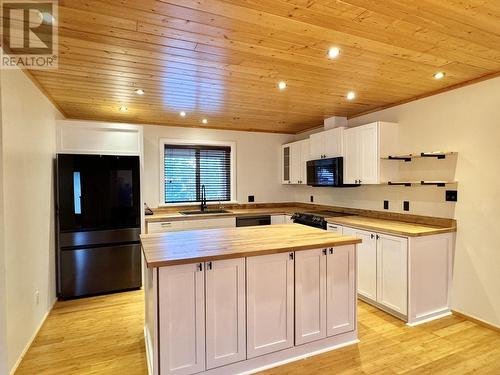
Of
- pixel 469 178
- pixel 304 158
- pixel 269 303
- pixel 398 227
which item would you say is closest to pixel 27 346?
pixel 269 303

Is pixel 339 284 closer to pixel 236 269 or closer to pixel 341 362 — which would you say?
pixel 341 362

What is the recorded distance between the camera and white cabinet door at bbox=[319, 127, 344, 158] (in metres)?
3.97

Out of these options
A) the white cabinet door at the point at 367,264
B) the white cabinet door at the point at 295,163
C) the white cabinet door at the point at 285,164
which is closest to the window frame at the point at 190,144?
the white cabinet door at the point at 285,164

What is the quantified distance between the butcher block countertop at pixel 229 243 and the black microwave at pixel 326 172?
1428mm

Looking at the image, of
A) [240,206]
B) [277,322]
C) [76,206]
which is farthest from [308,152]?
[76,206]

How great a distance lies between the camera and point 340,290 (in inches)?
94.3

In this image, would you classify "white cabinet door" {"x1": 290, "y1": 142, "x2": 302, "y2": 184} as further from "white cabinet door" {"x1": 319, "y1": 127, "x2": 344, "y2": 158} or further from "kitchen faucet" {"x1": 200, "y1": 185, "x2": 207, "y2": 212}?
"kitchen faucet" {"x1": 200, "y1": 185, "x2": 207, "y2": 212}

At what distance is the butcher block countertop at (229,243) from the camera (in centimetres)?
191

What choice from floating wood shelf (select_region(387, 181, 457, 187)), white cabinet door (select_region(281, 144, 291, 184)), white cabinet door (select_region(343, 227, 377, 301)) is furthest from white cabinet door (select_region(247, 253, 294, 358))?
white cabinet door (select_region(281, 144, 291, 184))

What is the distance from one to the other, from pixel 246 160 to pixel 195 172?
98 centimetres

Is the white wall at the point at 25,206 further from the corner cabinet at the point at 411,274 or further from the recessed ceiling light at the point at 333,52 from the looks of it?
the corner cabinet at the point at 411,274

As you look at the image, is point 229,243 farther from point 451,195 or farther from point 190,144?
point 190,144

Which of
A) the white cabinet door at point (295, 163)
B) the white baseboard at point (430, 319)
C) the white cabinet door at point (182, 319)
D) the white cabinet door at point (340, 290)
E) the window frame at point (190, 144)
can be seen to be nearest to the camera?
the white cabinet door at point (182, 319)

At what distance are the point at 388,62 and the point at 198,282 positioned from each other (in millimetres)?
2295
